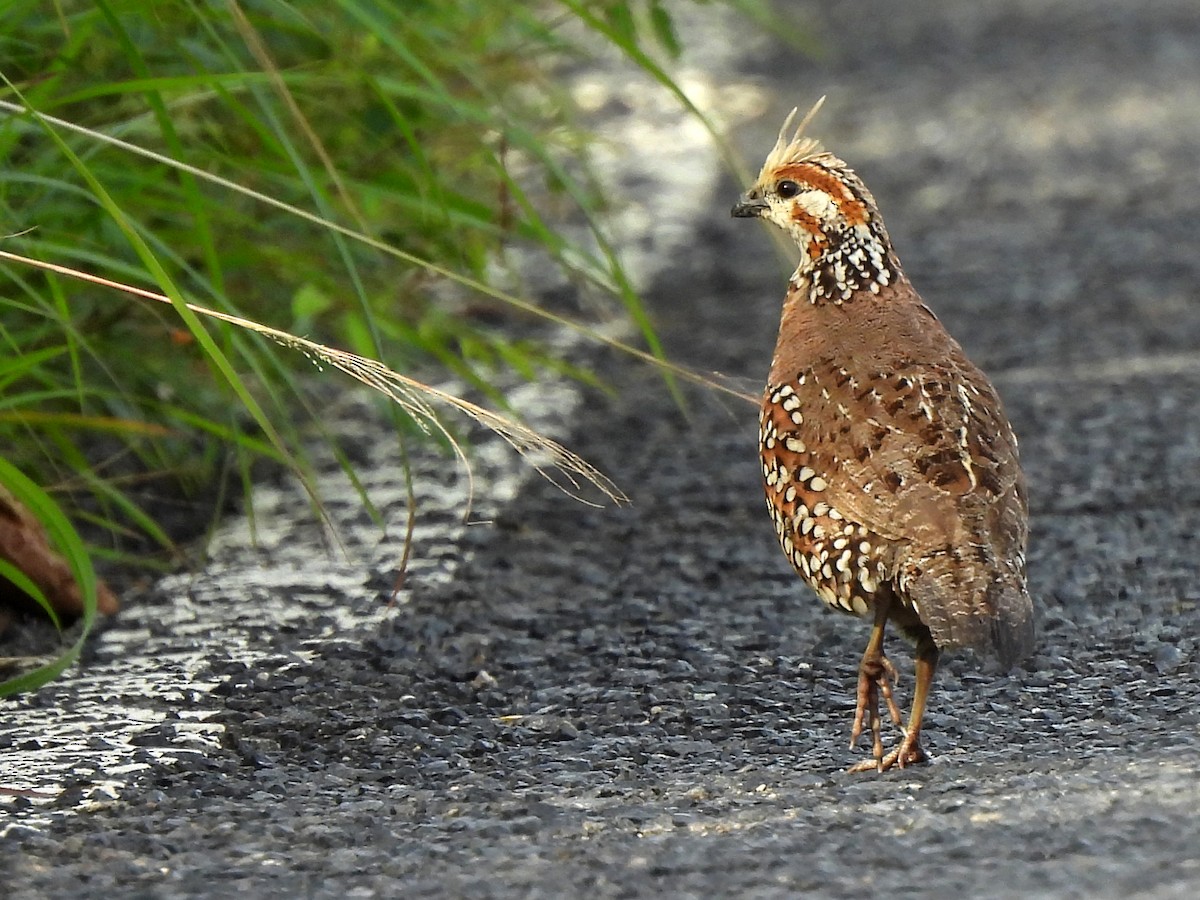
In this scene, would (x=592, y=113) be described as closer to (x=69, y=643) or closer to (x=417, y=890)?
(x=69, y=643)

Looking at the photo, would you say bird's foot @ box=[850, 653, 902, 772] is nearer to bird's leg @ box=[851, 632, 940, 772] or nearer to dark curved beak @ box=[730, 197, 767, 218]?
bird's leg @ box=[851, 632, 940, 772]

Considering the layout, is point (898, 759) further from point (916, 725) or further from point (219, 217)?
point (219, 217)

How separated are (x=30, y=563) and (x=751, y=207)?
171 cm

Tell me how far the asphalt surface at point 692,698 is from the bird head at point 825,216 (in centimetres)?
56

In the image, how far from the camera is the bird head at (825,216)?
167 inches

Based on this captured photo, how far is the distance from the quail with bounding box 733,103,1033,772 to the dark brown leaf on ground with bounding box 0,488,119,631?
5.08 feet

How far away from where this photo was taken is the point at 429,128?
5.61 m

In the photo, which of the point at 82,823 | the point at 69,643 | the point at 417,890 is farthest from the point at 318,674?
the point at 417,890

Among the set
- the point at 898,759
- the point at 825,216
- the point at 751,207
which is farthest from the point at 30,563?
the point at 898,759

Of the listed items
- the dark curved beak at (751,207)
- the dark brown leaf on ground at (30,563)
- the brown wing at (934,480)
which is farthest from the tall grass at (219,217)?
the brown wing at (934,480)

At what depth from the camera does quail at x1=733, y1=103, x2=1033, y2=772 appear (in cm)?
339

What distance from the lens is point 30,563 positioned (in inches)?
170

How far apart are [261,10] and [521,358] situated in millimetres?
1071

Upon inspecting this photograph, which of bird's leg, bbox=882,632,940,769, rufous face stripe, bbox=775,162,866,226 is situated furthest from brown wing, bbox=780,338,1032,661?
rufous face stripe, bbox=775,162,866,226
